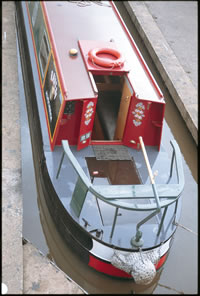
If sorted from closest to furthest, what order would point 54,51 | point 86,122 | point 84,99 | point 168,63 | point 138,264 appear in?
point 138,264
point 84,99
point 86,122
point 54,51
point 168,63

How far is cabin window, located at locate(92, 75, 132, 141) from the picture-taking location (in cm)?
714

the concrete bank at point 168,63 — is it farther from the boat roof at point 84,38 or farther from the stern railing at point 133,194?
the stern railing at point 133,194

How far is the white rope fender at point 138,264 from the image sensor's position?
5.04m

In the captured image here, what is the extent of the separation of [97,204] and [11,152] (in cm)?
180

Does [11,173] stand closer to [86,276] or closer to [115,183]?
[115,183]

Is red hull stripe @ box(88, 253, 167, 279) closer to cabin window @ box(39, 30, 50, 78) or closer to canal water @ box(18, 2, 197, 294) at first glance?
canal water @ box(18, 2, 197, 294)

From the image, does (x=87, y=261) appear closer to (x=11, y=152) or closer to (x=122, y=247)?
(x=122, y=247)

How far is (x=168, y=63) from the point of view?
31.8 feet

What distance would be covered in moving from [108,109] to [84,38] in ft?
4.04

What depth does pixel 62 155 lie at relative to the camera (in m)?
6.14

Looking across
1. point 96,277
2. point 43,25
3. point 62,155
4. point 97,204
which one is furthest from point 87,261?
point 43,25

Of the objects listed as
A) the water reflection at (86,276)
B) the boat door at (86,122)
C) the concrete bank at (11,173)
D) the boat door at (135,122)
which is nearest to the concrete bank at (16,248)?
the concrete bank at (11,173)

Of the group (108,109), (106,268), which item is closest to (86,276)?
(106,268)

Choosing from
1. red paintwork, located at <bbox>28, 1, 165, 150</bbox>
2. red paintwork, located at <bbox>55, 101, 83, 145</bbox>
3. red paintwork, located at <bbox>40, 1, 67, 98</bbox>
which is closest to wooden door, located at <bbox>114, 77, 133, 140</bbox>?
red paintwork, located at <bbox>28, 1, 165, 150</bbox>
